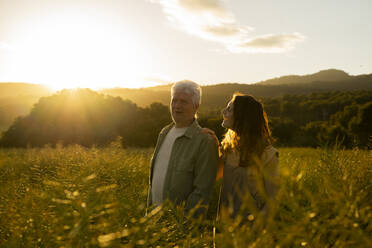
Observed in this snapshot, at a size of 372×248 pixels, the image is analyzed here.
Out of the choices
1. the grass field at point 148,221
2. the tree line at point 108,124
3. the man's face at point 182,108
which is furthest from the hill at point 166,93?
the grass field at point 148,221

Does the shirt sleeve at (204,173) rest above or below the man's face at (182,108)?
below

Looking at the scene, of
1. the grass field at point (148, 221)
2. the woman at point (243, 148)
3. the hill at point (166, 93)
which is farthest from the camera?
the hill at point (166, 93)

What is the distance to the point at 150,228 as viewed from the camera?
1062 mm

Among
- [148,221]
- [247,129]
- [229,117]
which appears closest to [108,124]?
[229,117]

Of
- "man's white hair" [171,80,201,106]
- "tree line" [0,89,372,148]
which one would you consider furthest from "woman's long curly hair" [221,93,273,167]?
"tree line" [0,89,372,148]

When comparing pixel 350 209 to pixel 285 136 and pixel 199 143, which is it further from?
pixel 285 136

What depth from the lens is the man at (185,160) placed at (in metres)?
3.14

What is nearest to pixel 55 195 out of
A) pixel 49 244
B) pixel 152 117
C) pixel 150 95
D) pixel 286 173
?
pixel 49 244

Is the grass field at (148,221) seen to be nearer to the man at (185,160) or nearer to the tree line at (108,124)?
the man at (185,160)

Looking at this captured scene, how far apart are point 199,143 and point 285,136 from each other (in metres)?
31.3

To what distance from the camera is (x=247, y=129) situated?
2912 millimetres

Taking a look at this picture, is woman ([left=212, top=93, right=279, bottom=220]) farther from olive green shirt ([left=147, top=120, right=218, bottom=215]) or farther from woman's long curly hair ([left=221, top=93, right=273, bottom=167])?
olive green shirt ([left=147, top=120, right=218, bottom=215])

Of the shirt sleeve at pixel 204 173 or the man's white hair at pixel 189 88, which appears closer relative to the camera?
the shirt sleeve at pixel 204 173

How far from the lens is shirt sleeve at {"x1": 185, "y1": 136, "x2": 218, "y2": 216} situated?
121 inches
